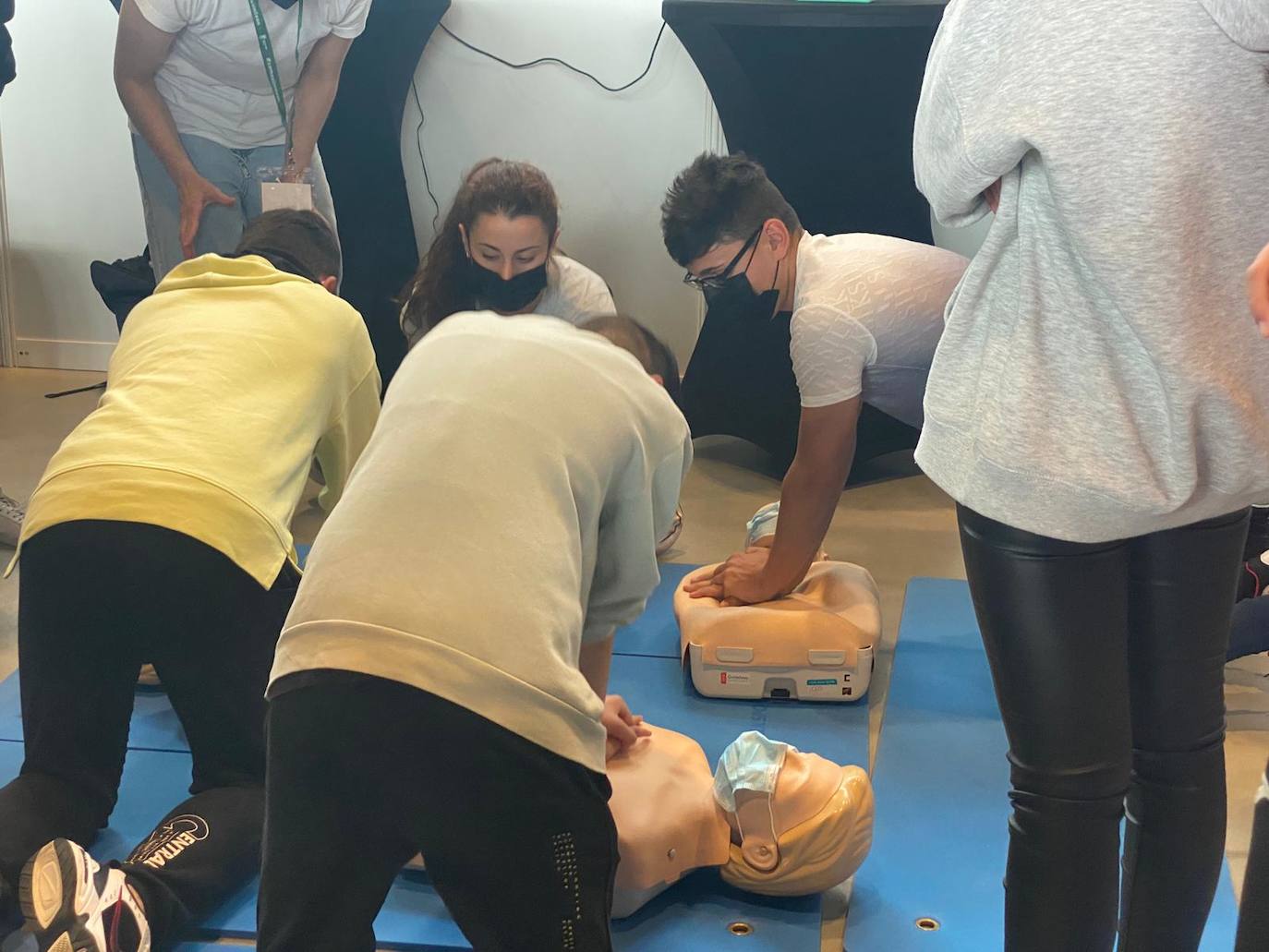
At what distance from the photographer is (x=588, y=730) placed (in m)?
1.20

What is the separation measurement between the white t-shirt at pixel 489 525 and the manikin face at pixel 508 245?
1364 mm

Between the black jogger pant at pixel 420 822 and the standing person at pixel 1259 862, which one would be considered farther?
the black jogger pant at pixel 420 822

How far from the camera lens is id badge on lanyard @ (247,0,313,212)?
326 cm

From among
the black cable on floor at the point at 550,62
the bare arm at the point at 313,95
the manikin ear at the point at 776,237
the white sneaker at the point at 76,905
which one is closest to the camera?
the white sneaker at the point at 76,905

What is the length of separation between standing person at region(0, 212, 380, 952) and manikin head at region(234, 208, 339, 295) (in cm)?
25

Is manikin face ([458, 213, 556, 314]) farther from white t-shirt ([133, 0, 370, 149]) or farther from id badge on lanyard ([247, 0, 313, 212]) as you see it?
white t-shirt ([133, 0, 370, 149])

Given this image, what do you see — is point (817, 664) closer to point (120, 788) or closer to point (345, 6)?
point (120, 788)

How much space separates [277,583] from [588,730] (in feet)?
2.35

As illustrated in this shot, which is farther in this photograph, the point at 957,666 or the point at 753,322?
the point at 753,322

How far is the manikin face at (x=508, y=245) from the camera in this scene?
106 inches

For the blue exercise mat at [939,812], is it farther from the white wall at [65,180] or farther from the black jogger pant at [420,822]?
the white wall at [65,180]

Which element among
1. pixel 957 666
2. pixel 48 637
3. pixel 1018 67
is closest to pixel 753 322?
pixel 957 666

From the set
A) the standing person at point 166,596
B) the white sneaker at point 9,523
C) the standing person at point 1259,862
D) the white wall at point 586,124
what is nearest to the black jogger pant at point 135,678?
the standing person at point 166,596

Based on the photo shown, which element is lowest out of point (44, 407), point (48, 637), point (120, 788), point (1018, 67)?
point (44, 407)
